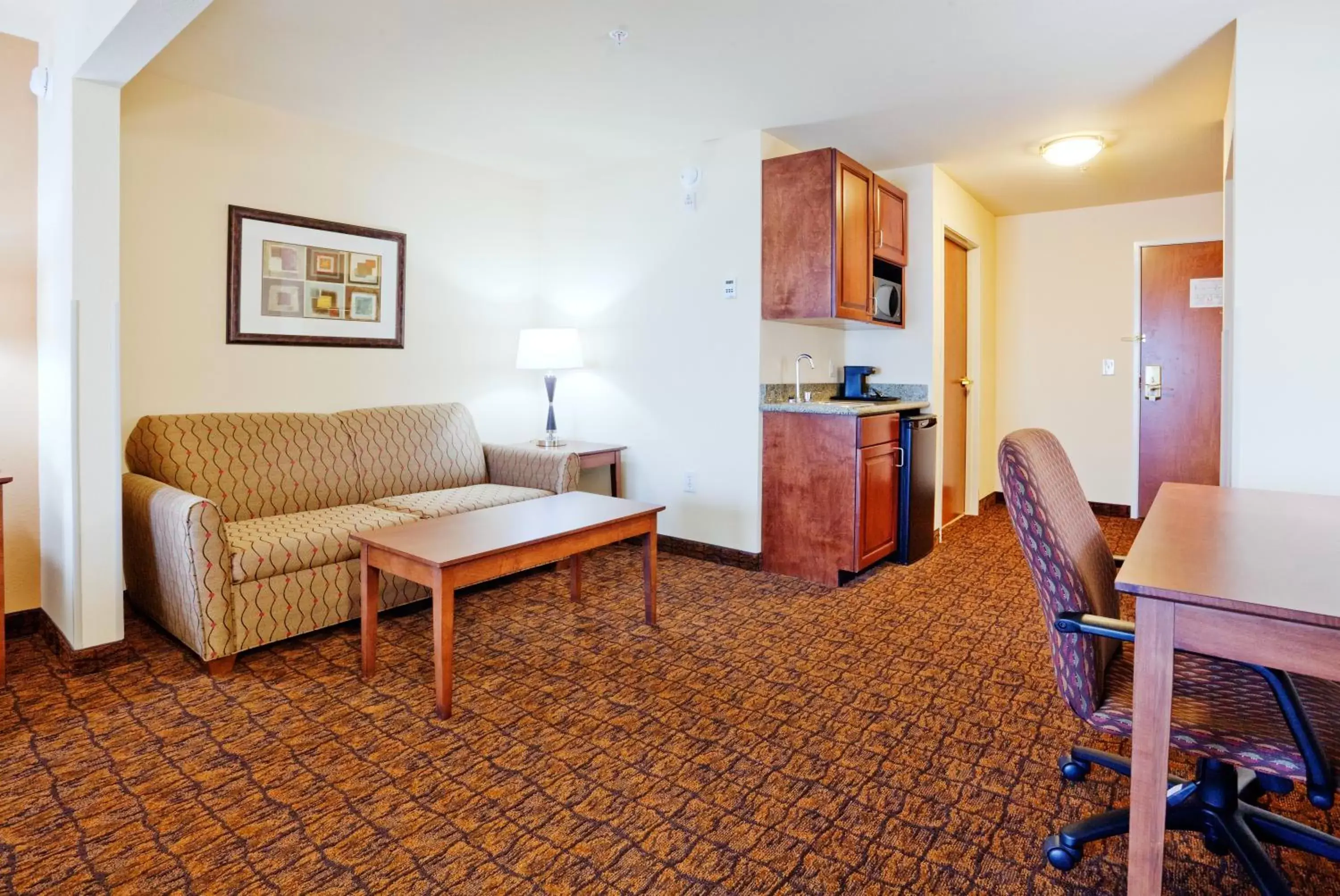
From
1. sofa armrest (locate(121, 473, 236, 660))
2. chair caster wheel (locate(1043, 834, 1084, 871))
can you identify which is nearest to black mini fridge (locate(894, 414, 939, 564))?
chair caster wheel (locate(1043, 834, 1084, 871))

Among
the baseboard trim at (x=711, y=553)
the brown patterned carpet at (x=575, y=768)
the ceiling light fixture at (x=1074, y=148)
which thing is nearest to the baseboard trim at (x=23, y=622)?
the brown patterned carpet at (x=575, y=768)

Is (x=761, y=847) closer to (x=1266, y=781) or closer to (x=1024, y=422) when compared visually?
(x=1266, y=781)

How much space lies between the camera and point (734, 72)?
303cm

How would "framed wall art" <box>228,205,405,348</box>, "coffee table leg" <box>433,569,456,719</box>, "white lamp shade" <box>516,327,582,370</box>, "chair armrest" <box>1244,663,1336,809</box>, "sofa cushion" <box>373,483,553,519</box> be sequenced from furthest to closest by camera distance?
"white lamp shade" <box>516,327,582,370</box>
"framed wall art" <box>228,205,405,348</box>
"sofa cushion" <box>373,483,553,519</box>
"coffee table leg" <box>433,569,456,719</box>
"chair armrest" <box>1244,663,1336,809</box>

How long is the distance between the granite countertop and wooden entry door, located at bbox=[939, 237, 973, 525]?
0.36 metres

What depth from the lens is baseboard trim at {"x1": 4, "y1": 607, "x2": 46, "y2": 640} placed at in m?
2.84

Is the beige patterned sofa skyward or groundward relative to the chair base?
skyward

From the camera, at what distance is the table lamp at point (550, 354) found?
426 centimetres

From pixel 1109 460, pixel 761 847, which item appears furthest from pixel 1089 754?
pixel 1109 460

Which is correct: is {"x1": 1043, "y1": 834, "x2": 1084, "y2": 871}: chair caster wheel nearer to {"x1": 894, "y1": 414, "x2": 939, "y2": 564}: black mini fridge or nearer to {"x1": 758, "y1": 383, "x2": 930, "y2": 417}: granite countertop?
{"x1": 758, "y1": 383, "x2": 930, "y2": 417}: granite countertop

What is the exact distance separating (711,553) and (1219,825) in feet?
9.15

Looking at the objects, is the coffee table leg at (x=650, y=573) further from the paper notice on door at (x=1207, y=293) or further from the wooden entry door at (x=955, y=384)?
the paper notice on door at (x=1207, y=293)

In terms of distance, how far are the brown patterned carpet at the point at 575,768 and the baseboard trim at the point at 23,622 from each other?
Result: 0.18 meters

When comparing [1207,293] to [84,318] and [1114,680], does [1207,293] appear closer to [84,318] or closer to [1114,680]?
[1114,680]
